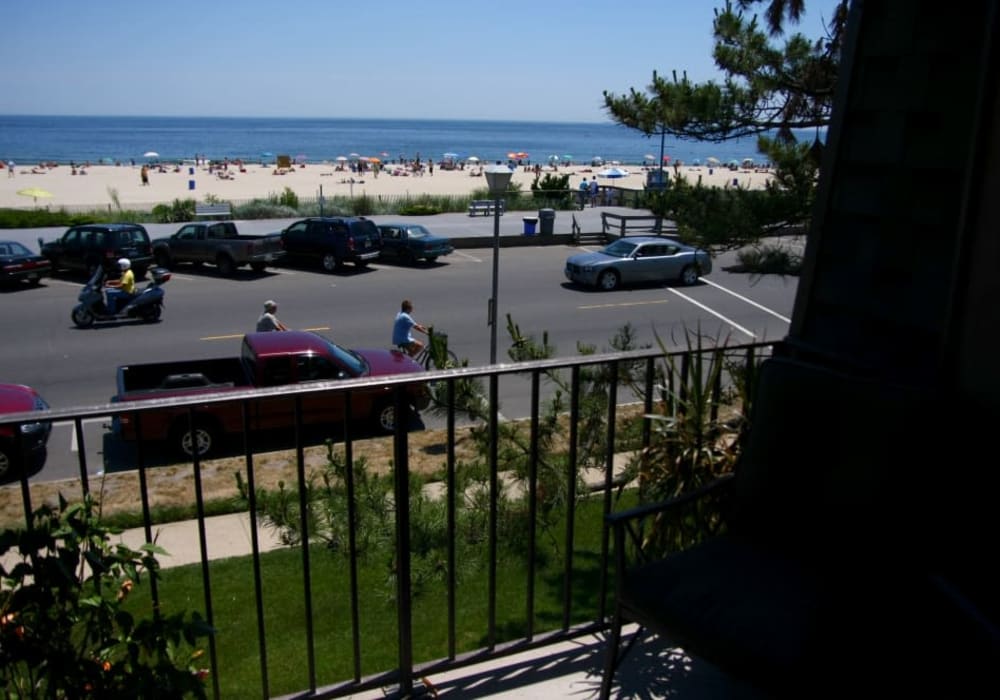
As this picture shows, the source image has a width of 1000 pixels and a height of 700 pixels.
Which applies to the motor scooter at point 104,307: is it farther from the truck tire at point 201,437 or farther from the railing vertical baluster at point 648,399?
the railing vertical baluster at point 648,399

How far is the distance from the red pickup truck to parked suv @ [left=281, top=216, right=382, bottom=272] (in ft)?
42.1

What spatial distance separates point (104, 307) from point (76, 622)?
55.0 feet

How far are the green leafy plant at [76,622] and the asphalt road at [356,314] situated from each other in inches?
338

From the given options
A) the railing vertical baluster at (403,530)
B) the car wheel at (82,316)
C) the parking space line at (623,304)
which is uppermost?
the railing vertical baluster at (403,530)

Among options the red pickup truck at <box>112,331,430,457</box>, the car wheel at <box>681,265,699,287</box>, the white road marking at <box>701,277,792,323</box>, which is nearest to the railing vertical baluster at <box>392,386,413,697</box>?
the red pickup truck at <box>112,331,430,457</box>

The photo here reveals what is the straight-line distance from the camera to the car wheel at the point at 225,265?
23125 mm

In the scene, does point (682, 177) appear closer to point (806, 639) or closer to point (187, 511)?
point (187, 511)

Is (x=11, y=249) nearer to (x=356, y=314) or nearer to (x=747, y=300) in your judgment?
(x=356, y=314)

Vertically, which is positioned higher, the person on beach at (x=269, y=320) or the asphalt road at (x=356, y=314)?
the person on beach at (x=269, y=320)

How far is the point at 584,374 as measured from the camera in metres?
4.41

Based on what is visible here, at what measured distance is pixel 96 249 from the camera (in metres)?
Answer: 22.2

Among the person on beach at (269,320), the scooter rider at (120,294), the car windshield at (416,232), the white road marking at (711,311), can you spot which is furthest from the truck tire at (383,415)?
the car windshield at (416,232)

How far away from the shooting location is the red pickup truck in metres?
9.63

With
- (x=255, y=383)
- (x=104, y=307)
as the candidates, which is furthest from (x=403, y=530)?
(x=104, y=307)
